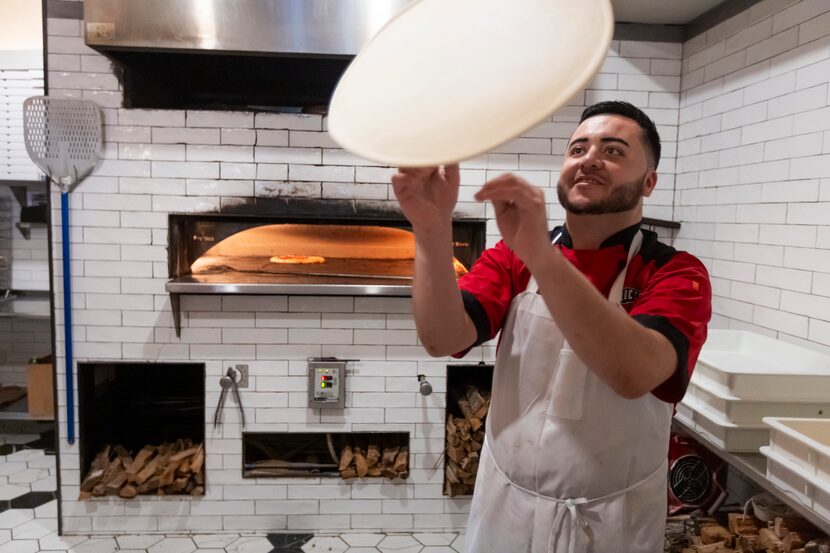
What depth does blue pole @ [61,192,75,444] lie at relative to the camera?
2455 millimetres

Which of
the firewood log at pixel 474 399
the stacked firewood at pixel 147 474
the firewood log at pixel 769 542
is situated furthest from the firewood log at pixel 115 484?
the firewood log at pixel 769 542

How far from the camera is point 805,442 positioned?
132cm

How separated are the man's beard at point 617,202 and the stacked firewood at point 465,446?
1642mm

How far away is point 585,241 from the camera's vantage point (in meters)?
1.24

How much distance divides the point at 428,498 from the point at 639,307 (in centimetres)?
198

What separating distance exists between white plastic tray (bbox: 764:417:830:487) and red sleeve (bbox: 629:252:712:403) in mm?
513

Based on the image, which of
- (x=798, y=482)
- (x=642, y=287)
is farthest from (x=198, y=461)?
(x=798, y=482)

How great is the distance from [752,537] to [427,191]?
153 cm

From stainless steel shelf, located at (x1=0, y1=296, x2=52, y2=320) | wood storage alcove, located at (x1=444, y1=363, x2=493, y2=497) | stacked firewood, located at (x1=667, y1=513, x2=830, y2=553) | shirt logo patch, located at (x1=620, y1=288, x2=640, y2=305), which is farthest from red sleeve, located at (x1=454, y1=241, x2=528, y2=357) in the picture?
stainless steel shelf, located at (x1=0, y1=296, x2=52, y2=320)

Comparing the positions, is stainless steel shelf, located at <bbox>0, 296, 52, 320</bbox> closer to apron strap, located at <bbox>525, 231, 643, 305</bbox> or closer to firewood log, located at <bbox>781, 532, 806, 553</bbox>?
apron strap, located at <bbox>525, 231, 643, 305</bbox>

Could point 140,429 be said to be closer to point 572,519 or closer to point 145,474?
point 145,474

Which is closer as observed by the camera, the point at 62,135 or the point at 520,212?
the point at 520,212

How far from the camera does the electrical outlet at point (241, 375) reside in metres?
2.59

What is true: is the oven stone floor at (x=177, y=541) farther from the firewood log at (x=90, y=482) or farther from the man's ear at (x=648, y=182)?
the man's ear at (x=648, y=182)
